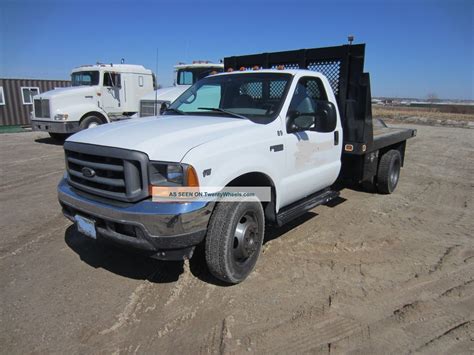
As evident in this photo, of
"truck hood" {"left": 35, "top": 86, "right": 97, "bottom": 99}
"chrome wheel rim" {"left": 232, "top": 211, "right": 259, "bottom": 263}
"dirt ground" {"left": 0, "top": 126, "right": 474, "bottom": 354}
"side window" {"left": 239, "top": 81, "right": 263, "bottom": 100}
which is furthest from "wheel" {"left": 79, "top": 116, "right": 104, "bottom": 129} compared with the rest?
"chrome wheel rim" {"left": 232, "top": 211, "right": 259, "bottom": 263}

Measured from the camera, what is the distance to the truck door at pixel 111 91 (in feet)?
43.4

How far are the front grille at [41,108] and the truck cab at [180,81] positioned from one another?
3.29m

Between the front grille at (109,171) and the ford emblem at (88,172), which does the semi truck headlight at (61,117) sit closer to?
the front grille at (109,171)

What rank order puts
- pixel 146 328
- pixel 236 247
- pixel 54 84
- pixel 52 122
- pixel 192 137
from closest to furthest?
1. pixel 146 328
2. pixel 192 137
3. pixel 236 247
4. pixel 52 122
5. pixel 54 84

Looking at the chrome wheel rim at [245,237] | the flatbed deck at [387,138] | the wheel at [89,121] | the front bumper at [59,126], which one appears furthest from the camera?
the wheel at [89,121]

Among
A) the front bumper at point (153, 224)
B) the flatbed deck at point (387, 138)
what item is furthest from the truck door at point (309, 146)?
the front bumper at point (153, 224)

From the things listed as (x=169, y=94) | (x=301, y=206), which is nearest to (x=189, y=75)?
(x=169, y=94)

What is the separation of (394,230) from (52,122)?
37.3ft

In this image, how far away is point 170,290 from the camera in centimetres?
346

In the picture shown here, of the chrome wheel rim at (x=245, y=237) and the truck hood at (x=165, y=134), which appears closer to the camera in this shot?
the truck hood at (x=165, y=134)

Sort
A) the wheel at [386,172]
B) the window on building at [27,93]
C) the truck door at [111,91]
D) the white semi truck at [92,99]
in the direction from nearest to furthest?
the wheel at [386,172]
the white semi truck at [92,99]
the truck door at [111,91]
the window on building at [27,93]

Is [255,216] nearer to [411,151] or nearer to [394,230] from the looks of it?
[394,230]

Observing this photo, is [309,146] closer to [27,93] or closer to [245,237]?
[245,237]

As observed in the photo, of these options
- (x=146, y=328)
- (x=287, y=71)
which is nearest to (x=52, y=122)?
(x=287, y=71)
